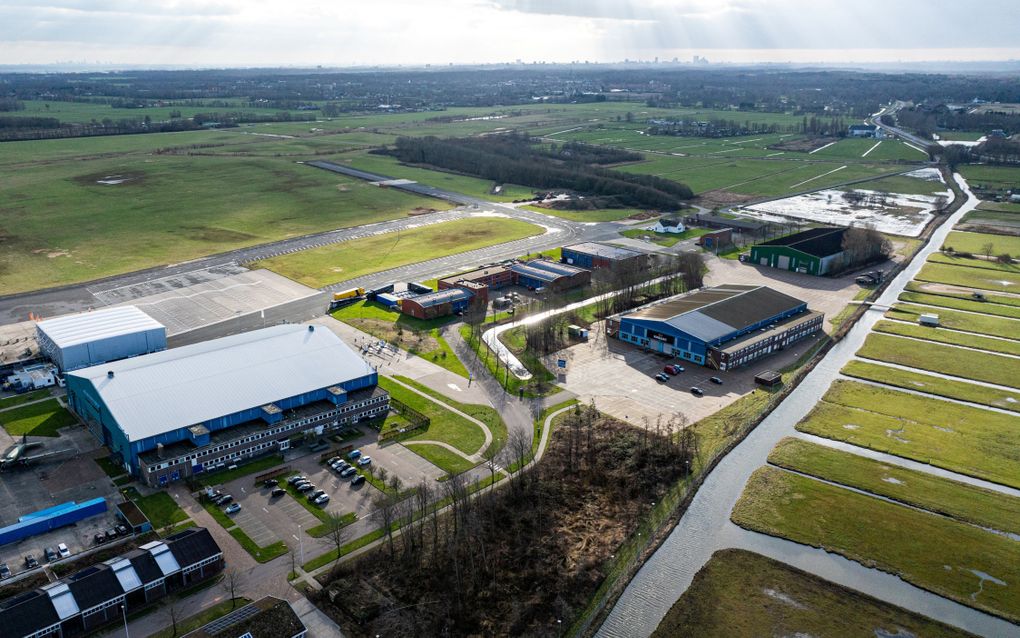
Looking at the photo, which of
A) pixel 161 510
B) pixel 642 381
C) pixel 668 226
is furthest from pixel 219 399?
pixel 668 226

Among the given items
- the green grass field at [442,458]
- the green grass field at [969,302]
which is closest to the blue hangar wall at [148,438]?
the green grass field at [442,458]

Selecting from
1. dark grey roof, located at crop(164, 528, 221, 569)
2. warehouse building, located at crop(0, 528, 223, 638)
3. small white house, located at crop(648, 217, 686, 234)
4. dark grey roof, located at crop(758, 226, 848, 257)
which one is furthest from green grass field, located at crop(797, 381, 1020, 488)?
small white house, located at crop(648, 217, 686, 234)

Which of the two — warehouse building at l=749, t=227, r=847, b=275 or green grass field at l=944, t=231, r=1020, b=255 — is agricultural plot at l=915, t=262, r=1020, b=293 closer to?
green grass field at l=944, t=231, r=1020, b=255

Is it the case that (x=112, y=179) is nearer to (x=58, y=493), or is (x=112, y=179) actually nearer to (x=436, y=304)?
(x=436, y=304)

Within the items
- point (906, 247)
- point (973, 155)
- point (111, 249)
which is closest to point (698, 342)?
point (906, 247)

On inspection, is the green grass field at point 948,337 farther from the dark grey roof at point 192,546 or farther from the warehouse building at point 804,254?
the dark grey roof at point 192,546
